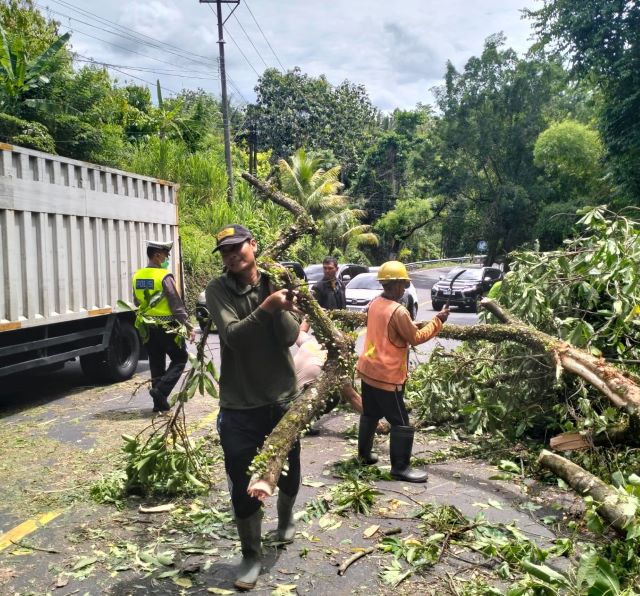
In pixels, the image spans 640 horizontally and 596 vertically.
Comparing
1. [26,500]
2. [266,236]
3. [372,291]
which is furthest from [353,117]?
[26,500]

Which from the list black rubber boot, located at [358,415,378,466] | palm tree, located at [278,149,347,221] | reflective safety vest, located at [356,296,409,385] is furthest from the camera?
palm tree, located at [278,149,347,221]

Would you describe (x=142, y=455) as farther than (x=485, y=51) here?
No

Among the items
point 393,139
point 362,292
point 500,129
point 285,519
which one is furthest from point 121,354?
point 393,139

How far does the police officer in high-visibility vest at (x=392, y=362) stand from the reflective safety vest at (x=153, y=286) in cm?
285

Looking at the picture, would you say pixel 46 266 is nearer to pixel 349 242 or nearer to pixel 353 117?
pixel 349 242

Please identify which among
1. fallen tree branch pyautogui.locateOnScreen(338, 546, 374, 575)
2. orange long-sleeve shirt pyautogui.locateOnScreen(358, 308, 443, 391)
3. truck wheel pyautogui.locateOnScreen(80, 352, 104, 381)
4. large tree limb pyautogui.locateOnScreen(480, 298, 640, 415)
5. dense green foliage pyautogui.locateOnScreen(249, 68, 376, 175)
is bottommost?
fallen tree branch pyautogui.locateOnScreen(338, 546, 374, 575)

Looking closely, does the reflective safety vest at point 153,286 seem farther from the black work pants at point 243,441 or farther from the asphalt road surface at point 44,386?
the black work pants at point 243,441

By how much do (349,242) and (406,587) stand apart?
107 feet

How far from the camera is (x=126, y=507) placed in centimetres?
480

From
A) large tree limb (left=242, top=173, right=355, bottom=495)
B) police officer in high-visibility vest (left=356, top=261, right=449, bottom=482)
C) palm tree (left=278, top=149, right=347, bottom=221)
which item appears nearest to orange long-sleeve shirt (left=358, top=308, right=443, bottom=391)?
police officer in high-visibility vest (left=356, top=261, right=449, bottom=482)

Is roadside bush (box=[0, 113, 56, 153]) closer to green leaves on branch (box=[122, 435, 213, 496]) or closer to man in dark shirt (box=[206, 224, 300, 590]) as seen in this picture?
green leaves on branch (box=[122, 435, 213, 496])

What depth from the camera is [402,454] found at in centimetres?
537

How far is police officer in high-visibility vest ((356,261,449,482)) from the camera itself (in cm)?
532

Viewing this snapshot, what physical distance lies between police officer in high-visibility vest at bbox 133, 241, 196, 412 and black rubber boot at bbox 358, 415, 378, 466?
8.17ft
